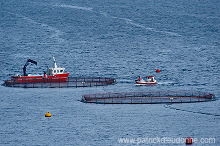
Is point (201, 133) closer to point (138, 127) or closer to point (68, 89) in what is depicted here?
point (138, 127)

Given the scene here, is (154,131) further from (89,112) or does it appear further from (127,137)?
(89,112)

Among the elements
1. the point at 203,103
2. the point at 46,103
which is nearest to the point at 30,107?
the point at 46,103

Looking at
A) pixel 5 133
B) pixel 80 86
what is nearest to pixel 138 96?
pixel 80 86

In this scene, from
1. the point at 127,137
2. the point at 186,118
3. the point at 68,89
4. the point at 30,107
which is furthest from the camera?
the point at 68,89

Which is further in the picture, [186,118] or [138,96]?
[138,96]

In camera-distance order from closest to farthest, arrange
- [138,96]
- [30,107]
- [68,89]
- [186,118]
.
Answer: [186,118], [30,107], [138,96], [68,89]

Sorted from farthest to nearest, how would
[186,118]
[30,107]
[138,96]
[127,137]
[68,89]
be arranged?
[68,89] < [138,96] < [30,107] < [186,118] < [127,137]
